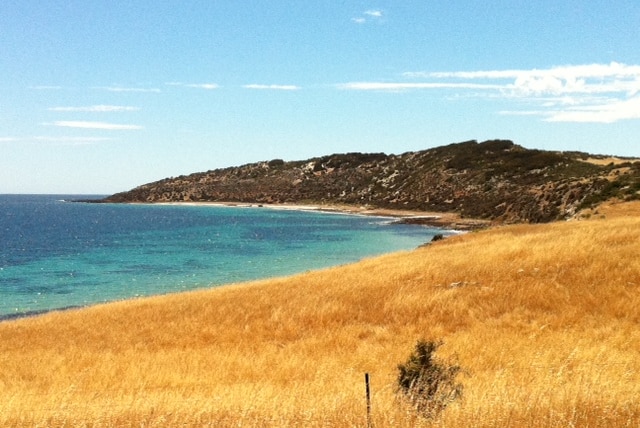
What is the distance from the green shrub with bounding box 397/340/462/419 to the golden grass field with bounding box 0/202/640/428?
0.22 m

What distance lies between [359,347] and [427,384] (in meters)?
5.22

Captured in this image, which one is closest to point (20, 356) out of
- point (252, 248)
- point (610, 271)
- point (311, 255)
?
point (610, 271)

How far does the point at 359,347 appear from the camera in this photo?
12.9 meters

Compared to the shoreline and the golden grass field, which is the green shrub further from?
the shoreline

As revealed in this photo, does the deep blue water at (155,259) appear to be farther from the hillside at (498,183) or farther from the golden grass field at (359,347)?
the hillside at (498,183)

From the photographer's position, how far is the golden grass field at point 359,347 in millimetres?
6789

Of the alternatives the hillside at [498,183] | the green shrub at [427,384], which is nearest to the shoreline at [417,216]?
the hillside at [498,183]

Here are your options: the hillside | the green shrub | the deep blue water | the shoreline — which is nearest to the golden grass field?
the green shrub

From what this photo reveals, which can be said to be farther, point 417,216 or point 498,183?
point 498,183

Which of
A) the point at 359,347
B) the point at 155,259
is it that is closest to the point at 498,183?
the point at 155,259

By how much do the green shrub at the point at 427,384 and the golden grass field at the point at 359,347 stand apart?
223mm

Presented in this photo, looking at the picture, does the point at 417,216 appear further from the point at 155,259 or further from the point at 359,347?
the point at 359,347

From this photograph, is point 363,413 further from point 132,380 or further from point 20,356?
point 20,356

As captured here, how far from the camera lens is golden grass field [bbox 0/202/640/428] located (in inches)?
267
